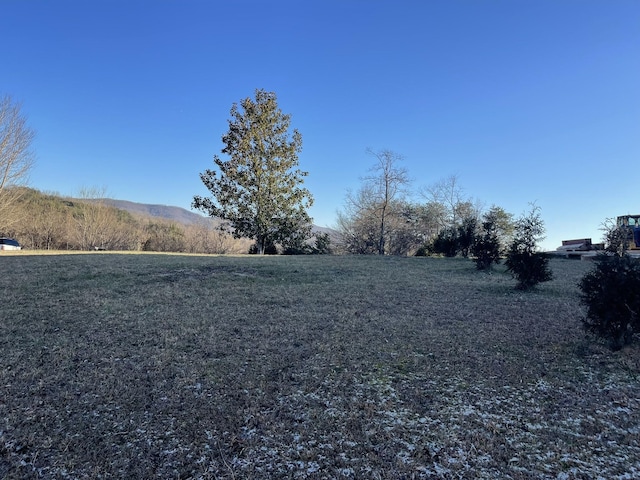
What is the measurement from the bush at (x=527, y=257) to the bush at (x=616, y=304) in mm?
3028

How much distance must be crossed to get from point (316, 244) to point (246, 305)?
14.0 metres

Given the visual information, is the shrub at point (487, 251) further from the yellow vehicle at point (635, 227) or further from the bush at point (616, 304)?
the yellow vehicle at point (635, 227)

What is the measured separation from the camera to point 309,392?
2.51 m

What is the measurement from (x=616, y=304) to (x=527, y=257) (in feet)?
11.4

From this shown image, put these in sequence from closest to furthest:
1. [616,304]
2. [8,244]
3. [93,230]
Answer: [616,304]
[8,244]
[93,230]

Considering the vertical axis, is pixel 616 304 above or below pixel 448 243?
below

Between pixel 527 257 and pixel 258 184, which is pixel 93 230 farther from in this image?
pixel 527 257

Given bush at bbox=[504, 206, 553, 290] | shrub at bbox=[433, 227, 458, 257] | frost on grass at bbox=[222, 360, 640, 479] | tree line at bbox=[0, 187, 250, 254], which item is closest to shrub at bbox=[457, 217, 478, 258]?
shrub at bbox=[433, 227, 458, 257]

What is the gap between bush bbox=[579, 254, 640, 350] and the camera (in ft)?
10.5

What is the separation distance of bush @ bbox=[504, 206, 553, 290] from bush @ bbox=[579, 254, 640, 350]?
303cm

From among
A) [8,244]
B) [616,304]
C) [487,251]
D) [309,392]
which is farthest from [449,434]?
[8,244]

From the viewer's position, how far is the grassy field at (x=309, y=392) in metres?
1.79

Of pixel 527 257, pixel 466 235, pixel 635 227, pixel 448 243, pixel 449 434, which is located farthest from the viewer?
pixel 448 243

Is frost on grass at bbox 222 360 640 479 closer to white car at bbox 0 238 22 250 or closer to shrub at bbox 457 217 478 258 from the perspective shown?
shrub at bbox 457 217 478 258
